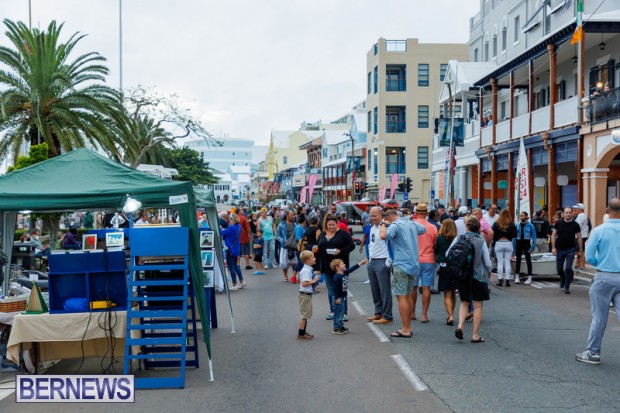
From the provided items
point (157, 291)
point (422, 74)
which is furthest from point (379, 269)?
point (422, 74)

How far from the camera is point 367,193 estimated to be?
61125 mm

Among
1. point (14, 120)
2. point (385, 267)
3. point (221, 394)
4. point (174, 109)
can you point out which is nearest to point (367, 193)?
point (174, 109)

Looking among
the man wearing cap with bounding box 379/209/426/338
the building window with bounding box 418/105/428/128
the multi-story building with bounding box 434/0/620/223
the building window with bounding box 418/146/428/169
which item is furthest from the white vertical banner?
the building window with bounding box 418/146/428/169

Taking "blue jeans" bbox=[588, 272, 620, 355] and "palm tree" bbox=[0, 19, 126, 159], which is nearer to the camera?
"blue jeans" bbox=[588, 272, 620, 355]

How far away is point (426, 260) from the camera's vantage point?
1162 cm

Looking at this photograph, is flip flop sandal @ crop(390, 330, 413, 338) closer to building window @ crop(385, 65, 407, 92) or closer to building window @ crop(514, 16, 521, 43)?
building window @ crop(514, 16, 521, 43)

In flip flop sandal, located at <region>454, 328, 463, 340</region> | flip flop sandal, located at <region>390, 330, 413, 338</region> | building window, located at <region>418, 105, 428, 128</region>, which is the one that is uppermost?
building window, located at <region>418, 105, 428, 128</region>

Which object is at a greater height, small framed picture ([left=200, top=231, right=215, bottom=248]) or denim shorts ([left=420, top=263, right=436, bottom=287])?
small framed picture ([left=200, top=231, right=215, bottom=248])

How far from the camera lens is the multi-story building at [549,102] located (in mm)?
21281

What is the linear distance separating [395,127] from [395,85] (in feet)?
11.6

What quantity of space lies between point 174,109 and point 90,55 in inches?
693

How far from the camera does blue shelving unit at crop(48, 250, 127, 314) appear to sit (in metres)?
8.23

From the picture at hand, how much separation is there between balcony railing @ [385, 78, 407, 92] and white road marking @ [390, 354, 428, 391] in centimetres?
5019

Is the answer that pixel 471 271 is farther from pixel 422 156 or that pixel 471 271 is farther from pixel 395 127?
pixel 422 156
